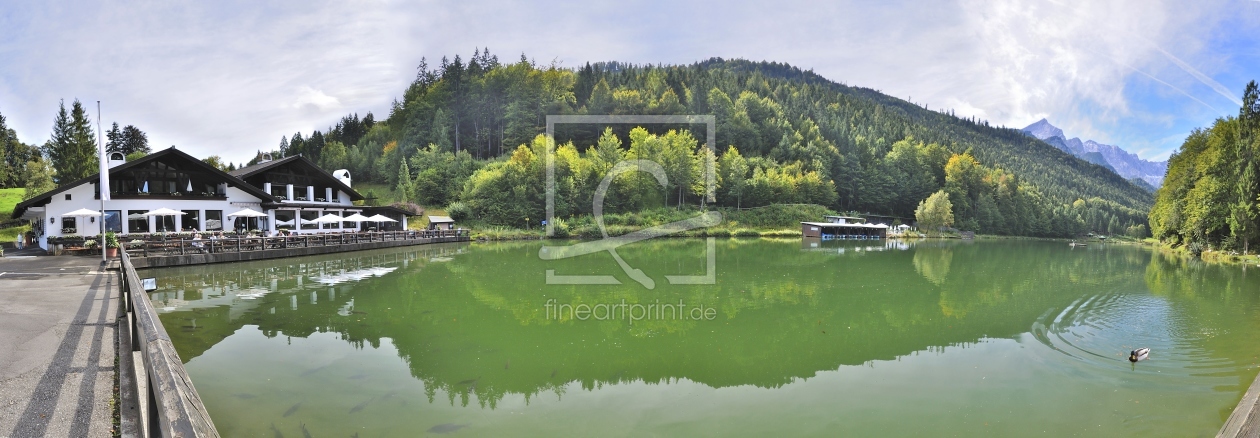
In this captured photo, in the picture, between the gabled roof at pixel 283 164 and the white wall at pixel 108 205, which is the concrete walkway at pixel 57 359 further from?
the gabled roof at pixel 283 164

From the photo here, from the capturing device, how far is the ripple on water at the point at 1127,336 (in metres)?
8.07

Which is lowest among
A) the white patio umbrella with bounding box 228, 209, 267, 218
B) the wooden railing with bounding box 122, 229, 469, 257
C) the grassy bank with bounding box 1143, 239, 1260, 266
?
the grassy bank with bounding box 1143, 239, 1260, 266

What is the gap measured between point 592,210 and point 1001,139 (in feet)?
544

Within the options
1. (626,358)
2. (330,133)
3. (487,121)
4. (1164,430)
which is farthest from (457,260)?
(330,133)

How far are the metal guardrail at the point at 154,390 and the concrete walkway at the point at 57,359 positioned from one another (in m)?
0.12

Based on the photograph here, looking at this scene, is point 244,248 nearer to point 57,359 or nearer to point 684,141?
point 57,359

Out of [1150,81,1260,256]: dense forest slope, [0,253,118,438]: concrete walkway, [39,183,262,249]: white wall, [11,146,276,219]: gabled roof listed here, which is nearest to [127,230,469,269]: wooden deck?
[11,146,276,219]: gabled roof

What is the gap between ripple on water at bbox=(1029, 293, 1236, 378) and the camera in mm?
8070

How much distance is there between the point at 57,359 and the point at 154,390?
4.13 m

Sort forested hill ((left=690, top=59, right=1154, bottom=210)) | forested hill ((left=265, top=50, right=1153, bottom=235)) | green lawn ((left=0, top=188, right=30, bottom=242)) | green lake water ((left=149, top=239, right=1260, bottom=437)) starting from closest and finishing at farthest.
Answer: green lake water ((left=149, top=239, right=1260, bottom=437))
green lawn ((left=0, top=188, right=30, bottom=242))
forested hill ((left=265, top=50, right=1153, bottom=235))
forested hill ((left=690, top=59, right=1154, bottom=210))

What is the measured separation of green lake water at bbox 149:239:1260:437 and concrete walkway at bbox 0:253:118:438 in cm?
107

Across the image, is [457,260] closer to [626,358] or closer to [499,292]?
[499,292]
